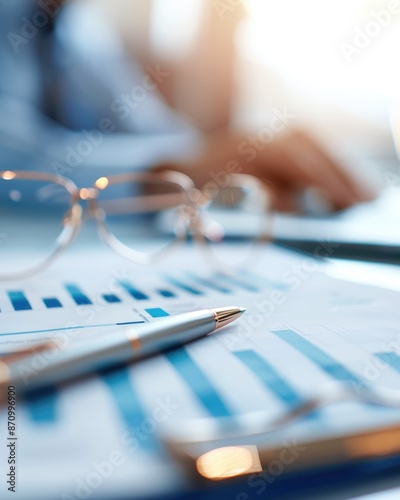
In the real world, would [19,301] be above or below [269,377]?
above

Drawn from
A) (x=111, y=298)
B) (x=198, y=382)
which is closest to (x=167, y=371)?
(x=198, y=382)

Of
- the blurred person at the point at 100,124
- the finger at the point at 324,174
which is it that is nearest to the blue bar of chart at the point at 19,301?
the blurred person at the point at 100,124

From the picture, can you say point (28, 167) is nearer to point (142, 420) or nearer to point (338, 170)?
point (338, 170)

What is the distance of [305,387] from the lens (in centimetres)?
25

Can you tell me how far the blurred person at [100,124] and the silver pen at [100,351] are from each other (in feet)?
1.99

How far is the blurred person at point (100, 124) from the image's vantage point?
0.93m

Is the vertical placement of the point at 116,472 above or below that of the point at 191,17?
below

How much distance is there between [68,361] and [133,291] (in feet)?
0.65

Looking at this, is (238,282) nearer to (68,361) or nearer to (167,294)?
(167,294)

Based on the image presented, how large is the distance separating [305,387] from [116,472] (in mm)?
99

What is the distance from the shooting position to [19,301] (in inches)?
15.8

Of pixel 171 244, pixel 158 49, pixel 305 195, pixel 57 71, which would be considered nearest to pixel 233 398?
pixel 171 244

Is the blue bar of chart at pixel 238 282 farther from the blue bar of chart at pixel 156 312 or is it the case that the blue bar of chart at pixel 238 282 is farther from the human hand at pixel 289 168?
the human hand at pixel 289 168

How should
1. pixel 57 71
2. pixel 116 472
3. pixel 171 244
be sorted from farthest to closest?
pixel 57 71 < pixel 171 244 < pixel 116 472
